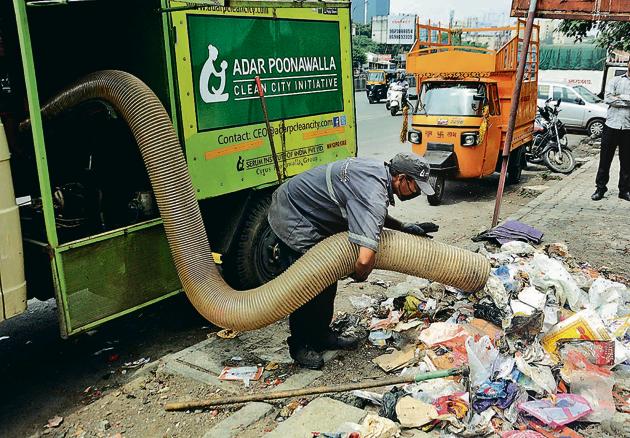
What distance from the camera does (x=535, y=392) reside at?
3.44 metres

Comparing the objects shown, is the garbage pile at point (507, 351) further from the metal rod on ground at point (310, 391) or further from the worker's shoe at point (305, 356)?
the worker's shoe at point (305, 356)

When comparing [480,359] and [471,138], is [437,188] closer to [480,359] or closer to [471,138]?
[471,138]

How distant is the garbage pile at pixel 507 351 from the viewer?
127 inches

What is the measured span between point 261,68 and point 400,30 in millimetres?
70460

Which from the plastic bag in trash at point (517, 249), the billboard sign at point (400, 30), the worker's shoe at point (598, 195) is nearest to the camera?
the plastic bag in trash at point (517, 249)

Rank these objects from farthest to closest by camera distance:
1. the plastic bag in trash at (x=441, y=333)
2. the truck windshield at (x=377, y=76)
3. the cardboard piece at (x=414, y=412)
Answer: the truck windshield at (x=377, y=76) < the plastic bag in trash at (x=441, y=333) < the cardboard piece at (x=414, y=412)

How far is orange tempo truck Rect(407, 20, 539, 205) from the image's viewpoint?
30.5ft

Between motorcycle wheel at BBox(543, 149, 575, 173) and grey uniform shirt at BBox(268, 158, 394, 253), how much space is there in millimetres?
9346

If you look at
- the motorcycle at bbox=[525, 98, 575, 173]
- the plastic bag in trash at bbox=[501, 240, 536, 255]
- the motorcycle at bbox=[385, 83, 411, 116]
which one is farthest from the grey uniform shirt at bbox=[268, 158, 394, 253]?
the motorcycle at bbox=[385, 83, 411, 116]

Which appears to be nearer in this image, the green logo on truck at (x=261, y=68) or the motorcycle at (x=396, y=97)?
the green logo on truck at (x=261, y=68)

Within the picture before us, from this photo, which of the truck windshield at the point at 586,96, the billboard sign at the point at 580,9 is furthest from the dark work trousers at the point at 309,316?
the truck windshield at the point at 586,96

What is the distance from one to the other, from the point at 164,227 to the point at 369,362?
1754mm

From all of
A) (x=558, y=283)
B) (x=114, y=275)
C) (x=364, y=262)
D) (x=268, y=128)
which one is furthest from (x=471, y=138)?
(x=114, y=275)

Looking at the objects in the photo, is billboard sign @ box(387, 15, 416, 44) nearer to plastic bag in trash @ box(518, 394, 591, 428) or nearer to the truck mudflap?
the truck mudflap
